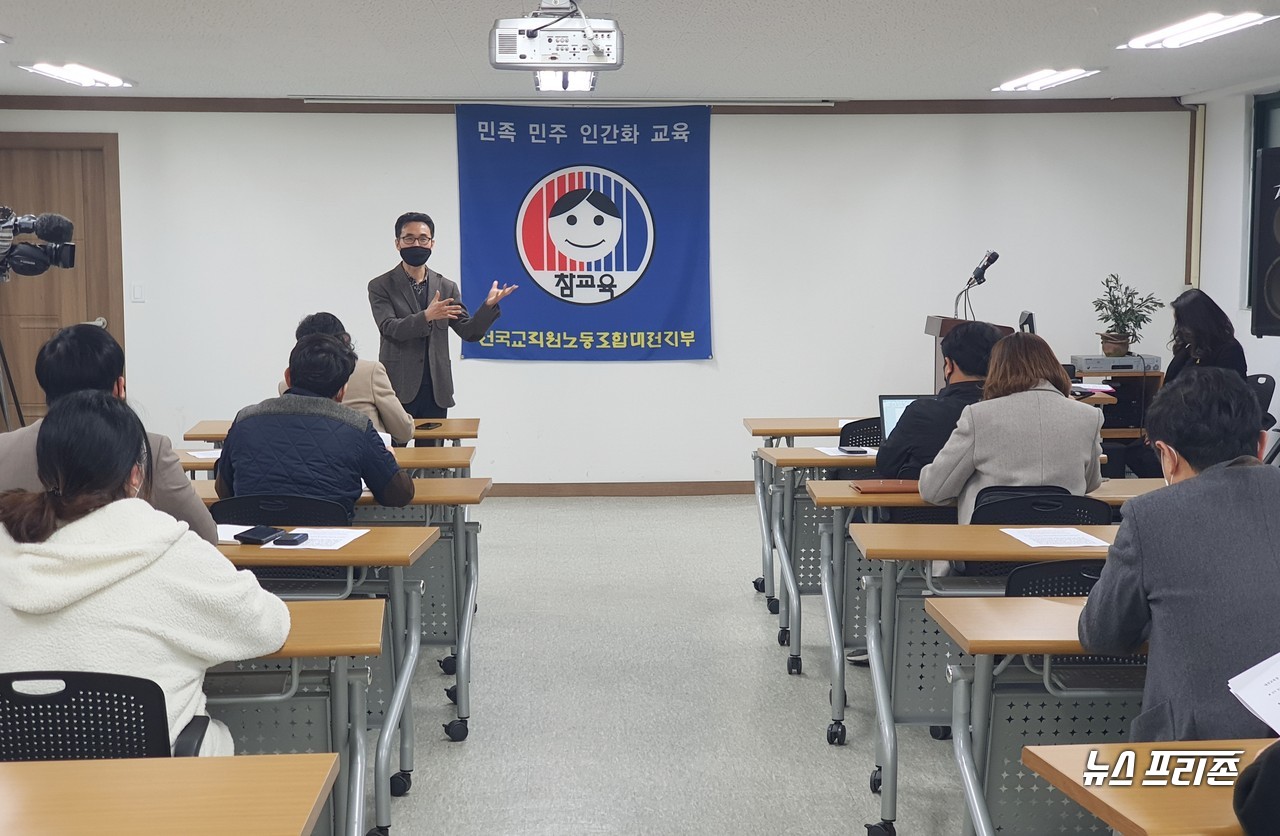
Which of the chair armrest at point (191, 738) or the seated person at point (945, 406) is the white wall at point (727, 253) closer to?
the seated person at point (945, 406)

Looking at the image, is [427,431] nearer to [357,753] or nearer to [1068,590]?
Answer: [357,753]

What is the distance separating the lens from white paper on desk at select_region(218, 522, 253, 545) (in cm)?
277

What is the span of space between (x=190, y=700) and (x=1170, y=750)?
4.84ft

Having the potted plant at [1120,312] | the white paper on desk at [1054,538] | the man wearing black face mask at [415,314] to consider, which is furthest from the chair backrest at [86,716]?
the potted plant at [1120,312]

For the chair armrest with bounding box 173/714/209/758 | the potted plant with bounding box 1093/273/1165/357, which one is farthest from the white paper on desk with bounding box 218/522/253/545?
the potted plant with bounding box 1093/273/1165/357

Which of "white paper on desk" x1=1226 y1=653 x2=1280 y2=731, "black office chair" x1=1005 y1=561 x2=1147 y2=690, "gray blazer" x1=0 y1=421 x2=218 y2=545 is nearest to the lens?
"white paper on desk" x1=1226 y1=653 x2=1280 y2=731

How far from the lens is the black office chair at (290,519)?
2.96 meters

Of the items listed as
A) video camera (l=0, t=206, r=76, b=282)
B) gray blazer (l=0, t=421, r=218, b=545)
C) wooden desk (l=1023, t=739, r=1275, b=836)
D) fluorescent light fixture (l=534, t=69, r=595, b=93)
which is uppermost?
fluorescent light fixture (l=534, t=69, r=595, b=93)

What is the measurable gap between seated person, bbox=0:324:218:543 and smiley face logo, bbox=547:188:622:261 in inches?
193

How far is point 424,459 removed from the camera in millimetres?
4180

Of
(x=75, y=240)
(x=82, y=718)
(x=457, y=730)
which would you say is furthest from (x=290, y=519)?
(x=75, y=240)

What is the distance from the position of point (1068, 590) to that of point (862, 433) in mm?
2181

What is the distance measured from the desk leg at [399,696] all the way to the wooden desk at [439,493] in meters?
0.32

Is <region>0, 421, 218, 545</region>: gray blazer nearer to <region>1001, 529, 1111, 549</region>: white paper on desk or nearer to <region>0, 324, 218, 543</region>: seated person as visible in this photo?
<region>0, 324, 218, 543</region>: seated person
